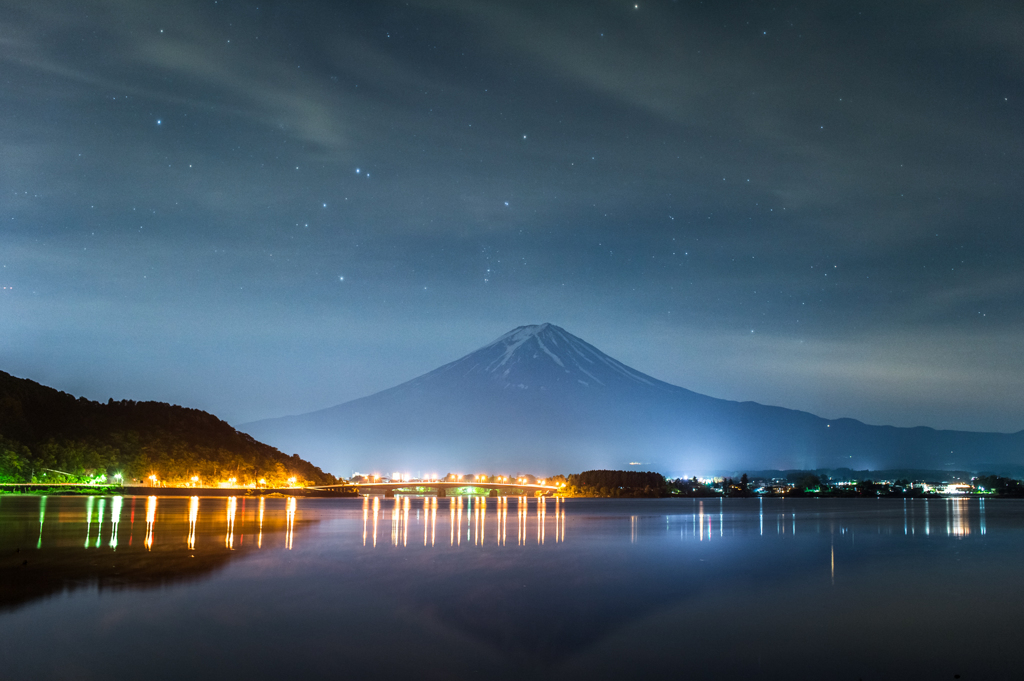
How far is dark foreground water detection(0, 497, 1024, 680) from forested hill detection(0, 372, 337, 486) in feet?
271

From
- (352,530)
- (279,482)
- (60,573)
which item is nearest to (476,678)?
(60,573)

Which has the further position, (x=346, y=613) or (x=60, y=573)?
(x=60, y=573)

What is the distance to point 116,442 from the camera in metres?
120

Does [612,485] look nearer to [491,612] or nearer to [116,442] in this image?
[116,442]

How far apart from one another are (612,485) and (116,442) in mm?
98320

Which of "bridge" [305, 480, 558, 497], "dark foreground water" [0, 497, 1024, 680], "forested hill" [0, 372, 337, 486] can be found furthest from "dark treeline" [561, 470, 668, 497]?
"dark foreground water" [0, 497, 1024, 680]

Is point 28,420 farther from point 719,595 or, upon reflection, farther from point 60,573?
point 719,595

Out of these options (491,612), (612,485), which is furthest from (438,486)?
(491,612)

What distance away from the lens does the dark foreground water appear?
11.7 metres

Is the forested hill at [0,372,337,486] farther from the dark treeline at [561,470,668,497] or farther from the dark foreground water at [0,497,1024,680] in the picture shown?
the dark foreground water at [0,497,1024,680]

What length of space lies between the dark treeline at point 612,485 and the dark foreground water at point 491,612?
484ft

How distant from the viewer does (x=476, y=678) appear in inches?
428

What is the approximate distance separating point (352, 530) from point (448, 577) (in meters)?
21.5

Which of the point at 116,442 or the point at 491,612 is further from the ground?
the point at 116,442
